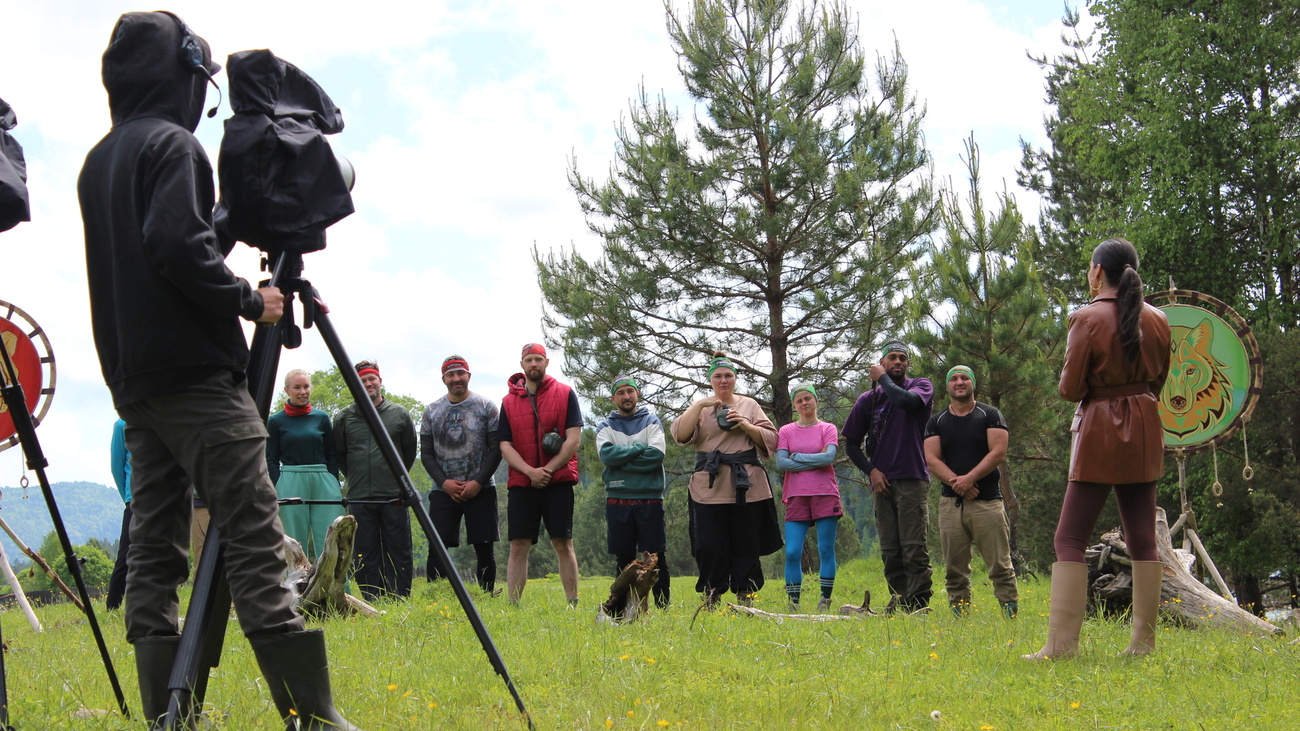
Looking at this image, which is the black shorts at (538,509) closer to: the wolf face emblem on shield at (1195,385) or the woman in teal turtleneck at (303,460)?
the woman in teal turtleneck at (303,460)

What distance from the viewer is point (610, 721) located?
111 inches

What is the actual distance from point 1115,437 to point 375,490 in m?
5.07

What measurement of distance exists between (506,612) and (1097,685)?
314 cm

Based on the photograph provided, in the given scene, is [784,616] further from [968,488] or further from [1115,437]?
[1115,437]

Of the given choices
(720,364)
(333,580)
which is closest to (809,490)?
(720,364)

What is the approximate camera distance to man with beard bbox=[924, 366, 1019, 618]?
241 inches

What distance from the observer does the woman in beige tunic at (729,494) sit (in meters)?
6.64

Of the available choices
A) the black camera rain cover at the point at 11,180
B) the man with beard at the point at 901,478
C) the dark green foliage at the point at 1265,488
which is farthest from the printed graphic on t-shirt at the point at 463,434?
the dark green foliage at the point at 1265,488

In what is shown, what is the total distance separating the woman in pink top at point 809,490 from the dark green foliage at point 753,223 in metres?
8.75

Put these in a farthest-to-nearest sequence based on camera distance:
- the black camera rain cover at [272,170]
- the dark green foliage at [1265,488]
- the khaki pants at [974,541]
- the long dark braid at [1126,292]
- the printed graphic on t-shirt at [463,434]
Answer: the dark green foliage at [1265,488]
the printed graphic on t-shirt at [463,434]
the khaki pants at [974,541]
the long dark braid at [1126,292]
the black camera rain cover at [272,170]

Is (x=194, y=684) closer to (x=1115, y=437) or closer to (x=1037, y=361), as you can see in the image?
(x=1115, y=437)

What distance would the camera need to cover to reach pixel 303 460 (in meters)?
6.88

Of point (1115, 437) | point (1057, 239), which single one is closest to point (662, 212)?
point (1115, 437)

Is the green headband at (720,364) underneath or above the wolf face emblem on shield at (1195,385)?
above
